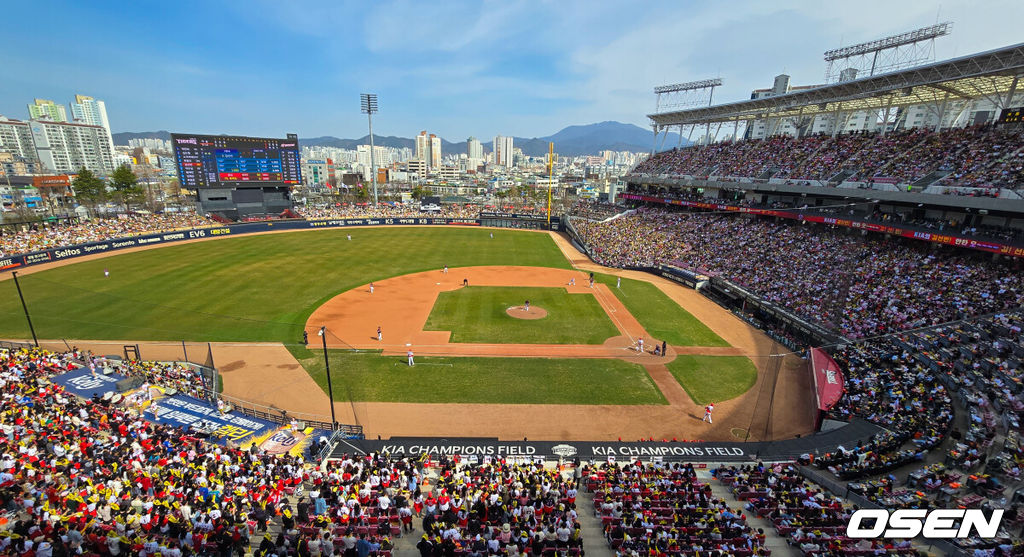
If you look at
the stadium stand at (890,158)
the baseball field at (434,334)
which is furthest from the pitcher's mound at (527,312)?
the stadium stand at (890,158)

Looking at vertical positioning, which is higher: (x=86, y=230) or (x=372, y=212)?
(x=86, y=230)

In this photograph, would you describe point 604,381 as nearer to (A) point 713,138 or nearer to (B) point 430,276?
(B) point 430,276

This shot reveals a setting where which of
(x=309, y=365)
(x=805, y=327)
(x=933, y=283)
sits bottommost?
Result: (x=309, y=365)

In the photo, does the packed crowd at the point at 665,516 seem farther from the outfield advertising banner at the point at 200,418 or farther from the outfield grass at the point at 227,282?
the outfield grass at the point at 227,282

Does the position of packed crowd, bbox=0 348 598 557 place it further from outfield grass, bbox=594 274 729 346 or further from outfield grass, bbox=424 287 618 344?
outfield grass, bbox=594 274 729 346

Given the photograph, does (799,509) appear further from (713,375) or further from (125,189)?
(125,189)

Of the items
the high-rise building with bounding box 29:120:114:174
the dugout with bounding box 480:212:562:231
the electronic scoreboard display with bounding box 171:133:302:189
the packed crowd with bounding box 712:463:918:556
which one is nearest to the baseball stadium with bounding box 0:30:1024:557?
the packed crowd with bounding box 712:463:918:556

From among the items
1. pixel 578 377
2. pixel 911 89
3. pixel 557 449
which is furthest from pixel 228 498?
pixel 911 89

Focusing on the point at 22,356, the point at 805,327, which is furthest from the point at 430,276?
the point at 805,327
